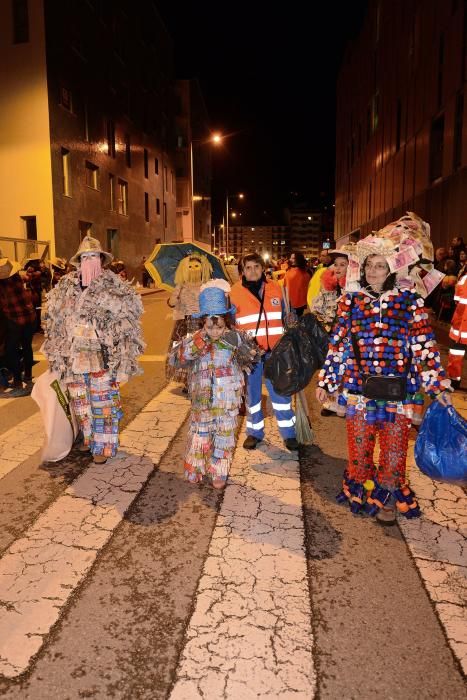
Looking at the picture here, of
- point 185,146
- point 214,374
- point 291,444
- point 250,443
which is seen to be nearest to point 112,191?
point 250,443

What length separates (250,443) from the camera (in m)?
5.39

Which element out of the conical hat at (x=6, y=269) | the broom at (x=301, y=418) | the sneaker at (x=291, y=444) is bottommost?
the sneaker at (x=291, y=444)

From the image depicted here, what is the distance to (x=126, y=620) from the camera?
9.10 ft

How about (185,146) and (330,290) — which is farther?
(185,146)

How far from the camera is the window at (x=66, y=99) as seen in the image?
22.8 m

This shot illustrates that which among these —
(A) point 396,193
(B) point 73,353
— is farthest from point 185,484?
(A) point 396,193

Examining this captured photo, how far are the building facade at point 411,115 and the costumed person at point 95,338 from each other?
1404 centimetres

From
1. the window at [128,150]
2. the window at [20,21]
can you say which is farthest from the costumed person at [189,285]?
the window at [128,150]

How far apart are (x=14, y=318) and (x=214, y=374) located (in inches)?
178

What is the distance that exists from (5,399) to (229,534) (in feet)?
16.2

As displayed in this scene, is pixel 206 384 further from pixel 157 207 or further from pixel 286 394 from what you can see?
pixel 157 207

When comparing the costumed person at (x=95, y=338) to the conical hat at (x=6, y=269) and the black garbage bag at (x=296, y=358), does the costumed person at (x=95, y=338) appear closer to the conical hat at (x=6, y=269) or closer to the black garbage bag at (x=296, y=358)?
the black garbage bag at (x=296, y=358)

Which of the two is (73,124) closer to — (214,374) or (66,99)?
(66,99)

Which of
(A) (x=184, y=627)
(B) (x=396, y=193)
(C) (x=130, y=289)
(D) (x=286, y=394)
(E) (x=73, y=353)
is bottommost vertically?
(A) (x=184, y=627)
